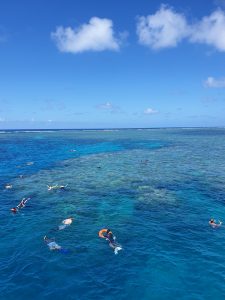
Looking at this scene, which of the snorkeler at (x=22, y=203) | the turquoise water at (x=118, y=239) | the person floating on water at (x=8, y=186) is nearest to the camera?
the turquoise water at (x=118, y=239)

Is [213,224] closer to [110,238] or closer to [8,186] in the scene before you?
[110,238]

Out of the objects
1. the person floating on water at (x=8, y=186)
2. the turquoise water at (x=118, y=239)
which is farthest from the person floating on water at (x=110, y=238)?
the person floating on water at (x=8, y=186)

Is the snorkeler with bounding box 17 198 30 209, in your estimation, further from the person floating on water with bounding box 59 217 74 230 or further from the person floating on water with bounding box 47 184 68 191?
the person floating on water with bounding box 59 217 74 230

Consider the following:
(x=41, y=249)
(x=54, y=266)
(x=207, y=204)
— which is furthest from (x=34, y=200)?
(x=207, y=204)

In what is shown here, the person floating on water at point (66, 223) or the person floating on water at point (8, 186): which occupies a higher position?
the person floating on water at point (8, 186)

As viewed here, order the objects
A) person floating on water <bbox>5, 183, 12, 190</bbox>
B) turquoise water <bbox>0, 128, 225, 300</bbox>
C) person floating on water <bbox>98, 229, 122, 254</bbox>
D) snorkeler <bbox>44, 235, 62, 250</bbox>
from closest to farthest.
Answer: turquoise water <bbox>0, 128, 225, 300</bbox>
person floating on water <bbox>98, 229, 122, 254</bbox>
snorkeler <bbox>44, 235, 62, 250</bbox>
person floating on water <bbox>5, 183, 12, 190</bbox>

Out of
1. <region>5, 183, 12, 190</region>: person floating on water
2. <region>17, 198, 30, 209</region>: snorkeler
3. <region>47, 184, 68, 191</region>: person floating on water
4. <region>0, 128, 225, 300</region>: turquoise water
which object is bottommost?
<region>0, 128, 225, 300</region>: turquoise water

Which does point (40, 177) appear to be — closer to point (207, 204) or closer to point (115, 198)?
point (115, 198)

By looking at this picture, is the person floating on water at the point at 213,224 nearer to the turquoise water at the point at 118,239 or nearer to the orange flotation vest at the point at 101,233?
the turquoise water at the point at 118,239

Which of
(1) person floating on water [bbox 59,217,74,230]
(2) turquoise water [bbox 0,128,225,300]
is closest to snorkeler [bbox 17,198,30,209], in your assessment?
(2) turquoise water [bbox 0,128,225,300]
